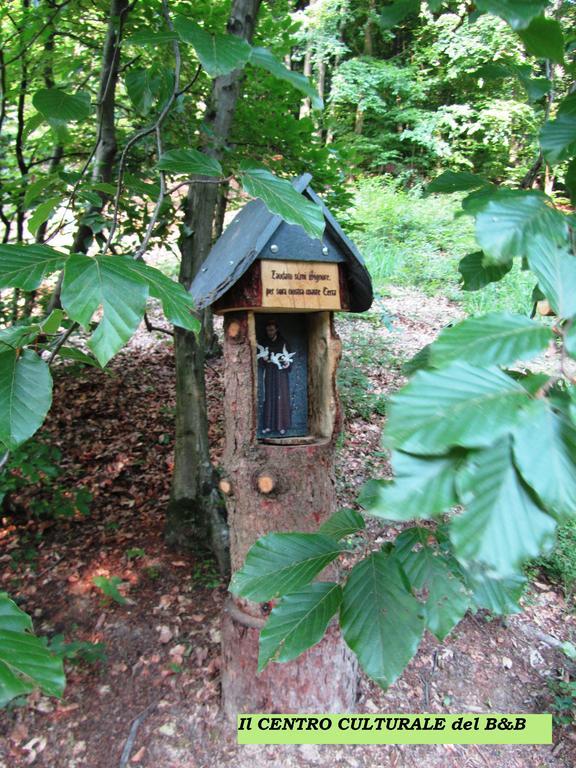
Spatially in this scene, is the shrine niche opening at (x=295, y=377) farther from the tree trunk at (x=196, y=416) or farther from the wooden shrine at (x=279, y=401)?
the tree trunk at (x=196, y=416)

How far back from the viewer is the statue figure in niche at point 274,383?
198cm

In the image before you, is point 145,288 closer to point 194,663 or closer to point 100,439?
point 194,663

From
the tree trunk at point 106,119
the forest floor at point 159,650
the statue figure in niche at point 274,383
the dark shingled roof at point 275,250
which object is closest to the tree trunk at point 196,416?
the forest floor at point 159,650

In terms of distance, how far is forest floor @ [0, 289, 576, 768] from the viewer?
1.97 metres

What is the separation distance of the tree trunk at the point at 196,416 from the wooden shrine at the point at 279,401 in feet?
2.89

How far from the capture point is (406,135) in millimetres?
10336

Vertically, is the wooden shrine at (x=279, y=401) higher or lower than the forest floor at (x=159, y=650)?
higher

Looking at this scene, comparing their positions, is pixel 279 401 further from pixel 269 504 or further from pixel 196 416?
pixel 196 416

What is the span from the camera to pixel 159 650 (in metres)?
2.40

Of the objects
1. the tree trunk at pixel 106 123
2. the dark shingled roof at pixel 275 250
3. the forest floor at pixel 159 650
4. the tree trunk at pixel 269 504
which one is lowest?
the forest floor at pixel 159 650

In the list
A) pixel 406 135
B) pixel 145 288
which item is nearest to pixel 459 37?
pixel 406 135

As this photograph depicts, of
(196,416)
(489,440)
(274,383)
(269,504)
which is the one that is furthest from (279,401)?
(489,440)

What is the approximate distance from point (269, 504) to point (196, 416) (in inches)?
48.9

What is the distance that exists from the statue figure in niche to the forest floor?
0.61 metres
